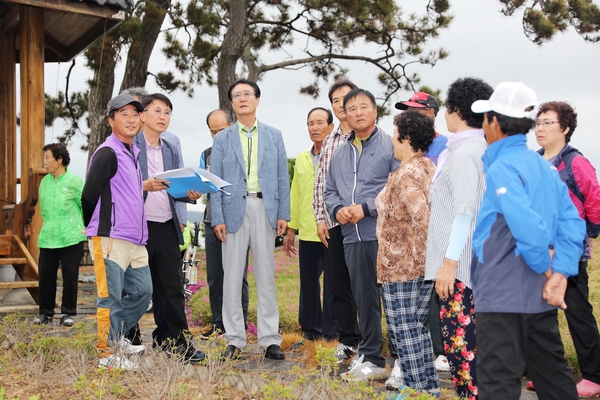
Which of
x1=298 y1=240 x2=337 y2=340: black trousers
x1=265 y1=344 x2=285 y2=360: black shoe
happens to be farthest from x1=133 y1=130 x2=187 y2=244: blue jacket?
x1=298 y1=240 x2=337 y2=340: black trousers

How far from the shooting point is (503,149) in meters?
3.29

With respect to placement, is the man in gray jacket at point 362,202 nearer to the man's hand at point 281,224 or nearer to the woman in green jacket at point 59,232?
the man's hand at point 281,224

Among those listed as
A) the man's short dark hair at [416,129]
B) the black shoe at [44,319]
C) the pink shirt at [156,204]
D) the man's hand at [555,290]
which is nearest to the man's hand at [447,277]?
the man's hand at [555,290]

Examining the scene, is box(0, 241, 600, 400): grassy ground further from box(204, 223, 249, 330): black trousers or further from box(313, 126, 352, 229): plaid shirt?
box(204, 223, 249, 330): black trousers

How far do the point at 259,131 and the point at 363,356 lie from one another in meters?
2.07

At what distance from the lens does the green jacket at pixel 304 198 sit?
20.8 ft

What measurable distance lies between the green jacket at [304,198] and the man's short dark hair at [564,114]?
2.31 meters

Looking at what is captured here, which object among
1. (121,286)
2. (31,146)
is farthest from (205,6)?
(121,286)

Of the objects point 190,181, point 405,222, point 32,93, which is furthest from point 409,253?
point 32,93

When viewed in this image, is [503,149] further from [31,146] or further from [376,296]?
[31,146]

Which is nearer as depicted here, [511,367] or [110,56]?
[511,367]

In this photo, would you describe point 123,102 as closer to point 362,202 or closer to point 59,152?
point 362,202

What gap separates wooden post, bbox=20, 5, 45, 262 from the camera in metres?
8.48

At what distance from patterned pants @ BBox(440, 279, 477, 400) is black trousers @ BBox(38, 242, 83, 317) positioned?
16.8 ft
